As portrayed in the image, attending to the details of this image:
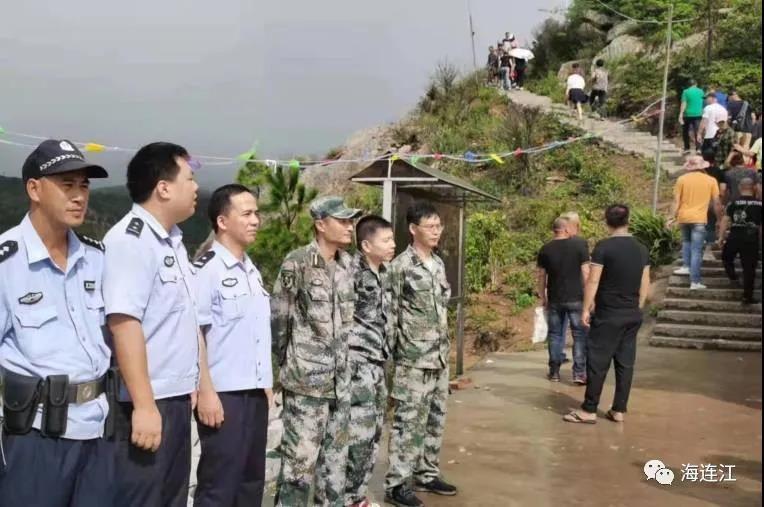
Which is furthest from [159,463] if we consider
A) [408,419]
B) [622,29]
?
[622,29]

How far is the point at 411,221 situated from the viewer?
437 centimetres

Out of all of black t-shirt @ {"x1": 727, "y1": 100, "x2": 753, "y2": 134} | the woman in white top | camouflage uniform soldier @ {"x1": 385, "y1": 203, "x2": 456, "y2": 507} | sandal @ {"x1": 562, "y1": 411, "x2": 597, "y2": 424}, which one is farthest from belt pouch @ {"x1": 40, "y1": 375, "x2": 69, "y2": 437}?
the woman in white top

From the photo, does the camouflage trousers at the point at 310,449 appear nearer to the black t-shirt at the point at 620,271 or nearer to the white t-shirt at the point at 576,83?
the black t-shirt at the point at 620,271

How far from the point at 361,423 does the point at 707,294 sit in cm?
697

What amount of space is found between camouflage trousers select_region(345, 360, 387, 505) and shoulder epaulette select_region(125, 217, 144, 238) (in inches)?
62.3

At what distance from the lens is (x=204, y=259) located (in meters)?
3.23

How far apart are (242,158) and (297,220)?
5.36 feet

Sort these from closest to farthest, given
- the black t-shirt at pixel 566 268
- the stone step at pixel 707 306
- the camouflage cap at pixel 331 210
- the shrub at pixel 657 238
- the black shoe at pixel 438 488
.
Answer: the camouflage cap at pixel 331 210, the black shoe at pixel 438 488, the black t-shirt at pixel 566 268, the stone step at pixel 707 306, the shrub at pixel 657 238

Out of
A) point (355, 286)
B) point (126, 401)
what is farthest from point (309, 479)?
point (126, 401)

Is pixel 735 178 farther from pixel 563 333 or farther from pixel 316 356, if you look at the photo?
pixel 316 356

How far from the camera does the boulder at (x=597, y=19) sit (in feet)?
83.3

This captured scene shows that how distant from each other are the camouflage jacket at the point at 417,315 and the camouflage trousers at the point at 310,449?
0.63 m

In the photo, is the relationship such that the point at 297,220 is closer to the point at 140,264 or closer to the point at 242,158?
the point at 242,158

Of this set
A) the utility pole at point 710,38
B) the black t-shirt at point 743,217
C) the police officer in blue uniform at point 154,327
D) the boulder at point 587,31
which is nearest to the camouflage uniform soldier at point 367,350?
the police officer in blue uniform at point 154,327
